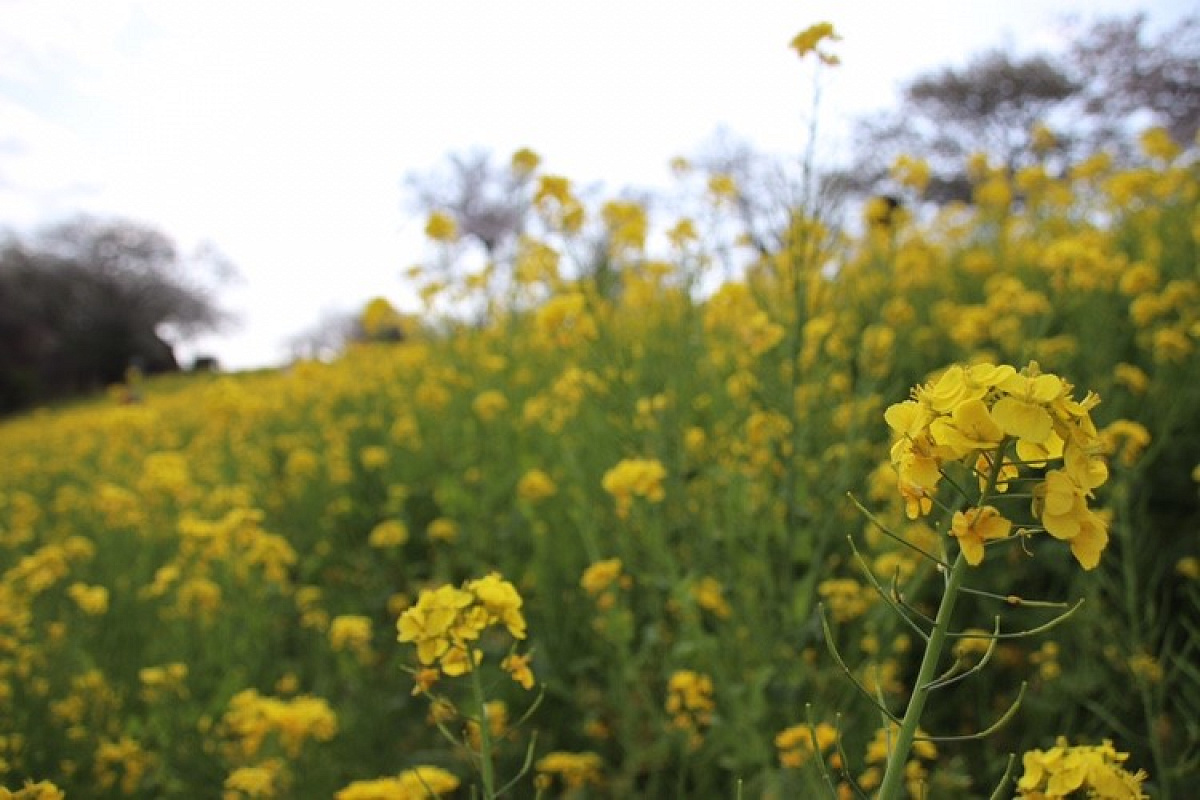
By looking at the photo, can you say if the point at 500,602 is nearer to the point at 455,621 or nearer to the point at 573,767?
the point at 455,621

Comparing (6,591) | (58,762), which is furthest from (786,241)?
(6,591)

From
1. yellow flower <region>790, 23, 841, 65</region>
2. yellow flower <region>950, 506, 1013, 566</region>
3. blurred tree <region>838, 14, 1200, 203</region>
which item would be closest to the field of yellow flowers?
yellow flower <region>950, 506, 1013, 566</region>

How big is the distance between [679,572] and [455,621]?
1177mm

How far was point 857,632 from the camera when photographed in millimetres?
2162

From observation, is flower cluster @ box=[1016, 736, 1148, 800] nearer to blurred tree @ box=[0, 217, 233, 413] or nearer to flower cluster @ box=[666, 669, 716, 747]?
flower cluster @ box=[666, 669, 716, 747]

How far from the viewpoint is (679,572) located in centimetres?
212

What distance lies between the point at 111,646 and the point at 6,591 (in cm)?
48

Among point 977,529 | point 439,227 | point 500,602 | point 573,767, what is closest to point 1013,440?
point 977,529

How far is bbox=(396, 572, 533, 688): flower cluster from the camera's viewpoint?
3.26 feet

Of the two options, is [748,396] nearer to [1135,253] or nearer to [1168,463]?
[1168,463]

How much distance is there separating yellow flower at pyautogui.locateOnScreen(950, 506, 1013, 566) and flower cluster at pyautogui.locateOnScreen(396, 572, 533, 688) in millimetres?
496

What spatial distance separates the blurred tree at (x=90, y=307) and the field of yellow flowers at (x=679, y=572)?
18.5 meters

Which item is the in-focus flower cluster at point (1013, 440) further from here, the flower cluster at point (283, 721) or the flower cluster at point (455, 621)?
the flower cluster at point (283, 721)

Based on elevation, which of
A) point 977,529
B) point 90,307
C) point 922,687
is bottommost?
point 922,687
